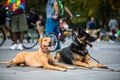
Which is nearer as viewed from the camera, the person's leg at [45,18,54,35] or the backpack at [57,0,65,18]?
the backpack at [57,0,65,18]

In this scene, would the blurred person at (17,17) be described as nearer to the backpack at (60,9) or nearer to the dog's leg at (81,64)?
the backpack at (60,9)

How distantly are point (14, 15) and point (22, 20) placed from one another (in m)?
0.30

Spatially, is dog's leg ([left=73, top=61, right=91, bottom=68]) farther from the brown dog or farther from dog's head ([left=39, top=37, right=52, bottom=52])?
dog's head ([left=39, top=37, right=52, bottom=52])

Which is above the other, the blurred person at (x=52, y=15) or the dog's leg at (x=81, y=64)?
the blurred person at (x=52, y=15)

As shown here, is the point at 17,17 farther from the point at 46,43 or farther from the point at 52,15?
the point at 46,43

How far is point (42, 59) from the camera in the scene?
11.4 metres

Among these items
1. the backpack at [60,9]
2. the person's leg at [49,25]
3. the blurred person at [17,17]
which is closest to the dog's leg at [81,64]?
the backpack at [60,9]

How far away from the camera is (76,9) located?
56188mm

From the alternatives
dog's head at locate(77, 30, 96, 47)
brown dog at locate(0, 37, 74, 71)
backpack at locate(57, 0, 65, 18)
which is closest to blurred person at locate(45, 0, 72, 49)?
backpack at locate(57, 0, 65, 18)

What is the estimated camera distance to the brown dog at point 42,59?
37.2 ft

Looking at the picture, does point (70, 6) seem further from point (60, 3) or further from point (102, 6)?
point (60, 3)

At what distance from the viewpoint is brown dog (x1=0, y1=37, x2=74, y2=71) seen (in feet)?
37.2

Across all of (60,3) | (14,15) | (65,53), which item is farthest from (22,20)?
(65,53)

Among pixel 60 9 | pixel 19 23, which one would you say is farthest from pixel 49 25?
pixel 19 23
